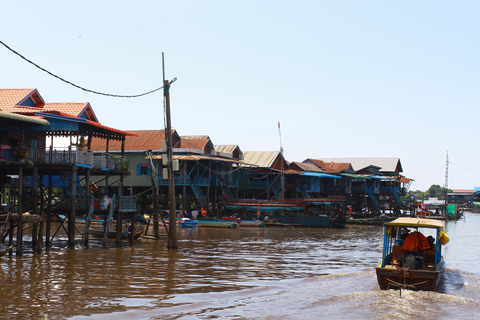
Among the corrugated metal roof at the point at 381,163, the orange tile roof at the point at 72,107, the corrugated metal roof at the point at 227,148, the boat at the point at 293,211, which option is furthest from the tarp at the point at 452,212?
the orange tile roof at the point at 72,107

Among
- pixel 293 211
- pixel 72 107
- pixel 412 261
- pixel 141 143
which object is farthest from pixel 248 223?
pixel 412 261

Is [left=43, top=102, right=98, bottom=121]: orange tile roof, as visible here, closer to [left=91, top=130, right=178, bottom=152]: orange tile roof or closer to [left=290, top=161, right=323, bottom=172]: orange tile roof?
[left=91, top=130, right=178, bottom=152]: orange tile roof

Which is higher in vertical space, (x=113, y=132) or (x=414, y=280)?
(x=113, y=132)

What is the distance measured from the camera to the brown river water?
14.3 meters

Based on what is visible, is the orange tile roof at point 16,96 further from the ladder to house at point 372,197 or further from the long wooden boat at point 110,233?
the ladder to house at point 372,197

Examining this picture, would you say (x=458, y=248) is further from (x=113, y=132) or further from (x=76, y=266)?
(x=76, y=266)

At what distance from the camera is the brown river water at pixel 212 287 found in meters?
14.3

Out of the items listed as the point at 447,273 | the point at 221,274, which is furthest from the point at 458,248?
the point at 221,274

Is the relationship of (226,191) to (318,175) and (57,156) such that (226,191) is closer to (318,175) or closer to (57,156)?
(318,175)

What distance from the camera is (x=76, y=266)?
21.6 m

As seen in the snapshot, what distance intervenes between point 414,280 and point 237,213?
138 feet

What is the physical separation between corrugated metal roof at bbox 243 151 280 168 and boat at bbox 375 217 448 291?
46.4 meters

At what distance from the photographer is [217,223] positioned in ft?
166

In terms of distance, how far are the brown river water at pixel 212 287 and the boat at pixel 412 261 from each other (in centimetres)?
46
